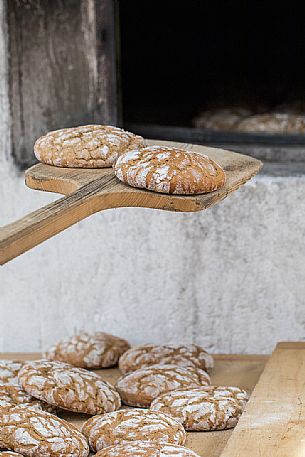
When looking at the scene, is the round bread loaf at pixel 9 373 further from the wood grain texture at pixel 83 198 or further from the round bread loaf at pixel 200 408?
the wood grain texture at pixel 83 198

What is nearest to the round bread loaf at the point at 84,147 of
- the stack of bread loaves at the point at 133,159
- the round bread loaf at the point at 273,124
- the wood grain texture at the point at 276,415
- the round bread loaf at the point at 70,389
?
the stack of bread loaves at the point at 133,159

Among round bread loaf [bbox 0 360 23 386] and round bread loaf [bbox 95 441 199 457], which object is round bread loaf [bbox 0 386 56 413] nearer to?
round bread loaf [bbox 0 360 23 386]

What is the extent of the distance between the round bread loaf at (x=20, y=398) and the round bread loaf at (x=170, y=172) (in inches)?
18.2

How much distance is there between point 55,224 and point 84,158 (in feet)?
0.99

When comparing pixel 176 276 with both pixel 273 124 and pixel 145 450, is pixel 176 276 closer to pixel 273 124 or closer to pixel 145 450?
pixel 273 124

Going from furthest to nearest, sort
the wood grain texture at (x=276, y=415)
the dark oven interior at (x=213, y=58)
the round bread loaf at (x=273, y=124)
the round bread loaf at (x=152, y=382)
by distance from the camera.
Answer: the dark oven interior at (x=213, y=58) → the round bread loaf at (x=273, y=124) → the round bread loaf at (x=152, y=382) → the wood grain texture at (x=276, y=415)

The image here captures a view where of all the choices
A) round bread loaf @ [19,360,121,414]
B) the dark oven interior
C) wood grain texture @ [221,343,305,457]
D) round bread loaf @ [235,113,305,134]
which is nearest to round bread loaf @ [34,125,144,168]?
round bread loaf @ [19,360,121,414]

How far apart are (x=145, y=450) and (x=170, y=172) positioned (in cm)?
45

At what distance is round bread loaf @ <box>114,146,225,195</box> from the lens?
161 centimetres

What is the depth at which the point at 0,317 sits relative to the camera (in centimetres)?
240

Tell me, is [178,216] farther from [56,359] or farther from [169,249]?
[56,359]

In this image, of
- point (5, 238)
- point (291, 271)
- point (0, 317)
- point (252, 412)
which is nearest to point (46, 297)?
point (0, 317)

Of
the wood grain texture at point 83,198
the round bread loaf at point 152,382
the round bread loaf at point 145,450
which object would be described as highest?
the wood grain texture at point 83,198

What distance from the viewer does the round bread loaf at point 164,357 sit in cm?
204
